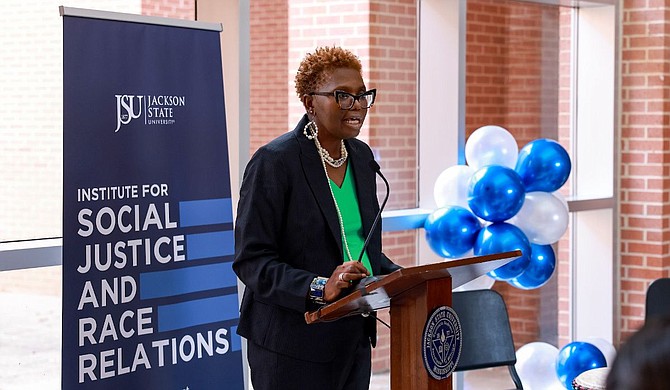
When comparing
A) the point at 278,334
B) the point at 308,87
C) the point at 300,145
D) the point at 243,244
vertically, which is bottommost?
the point at 278,334

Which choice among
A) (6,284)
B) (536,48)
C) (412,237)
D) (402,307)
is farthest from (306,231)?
(536,48)

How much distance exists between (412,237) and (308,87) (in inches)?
87.7

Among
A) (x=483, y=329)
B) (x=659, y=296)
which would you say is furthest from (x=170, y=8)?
(x=659, y=296)

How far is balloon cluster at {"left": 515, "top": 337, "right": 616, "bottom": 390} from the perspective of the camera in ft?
15.0

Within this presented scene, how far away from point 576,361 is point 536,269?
0.63m

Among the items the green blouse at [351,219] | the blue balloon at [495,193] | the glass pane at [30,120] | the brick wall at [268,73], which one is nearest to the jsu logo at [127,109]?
the glass pane at [30,120]

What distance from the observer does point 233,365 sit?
3.18 m

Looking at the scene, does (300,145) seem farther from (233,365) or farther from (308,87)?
(233,365)

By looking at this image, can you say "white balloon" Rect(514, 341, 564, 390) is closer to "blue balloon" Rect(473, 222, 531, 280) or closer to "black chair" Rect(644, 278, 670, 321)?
"blue balloon" Rect(473, 222, 531, 280)

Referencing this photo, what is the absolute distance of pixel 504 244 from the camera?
396cm

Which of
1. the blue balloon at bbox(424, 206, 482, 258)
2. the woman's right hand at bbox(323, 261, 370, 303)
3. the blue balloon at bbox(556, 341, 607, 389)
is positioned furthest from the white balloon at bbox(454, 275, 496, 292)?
the woman's right hand at bbox(323, 261, 370, 303)

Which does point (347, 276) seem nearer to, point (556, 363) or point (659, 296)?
point (659, 296)

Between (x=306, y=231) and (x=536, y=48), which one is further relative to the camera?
(x=536, y=48)

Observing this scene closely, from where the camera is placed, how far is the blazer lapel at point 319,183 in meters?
2.35
